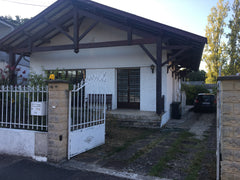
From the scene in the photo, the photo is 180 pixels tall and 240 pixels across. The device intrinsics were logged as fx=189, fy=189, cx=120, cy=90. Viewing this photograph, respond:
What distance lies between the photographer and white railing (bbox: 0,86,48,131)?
4371mm

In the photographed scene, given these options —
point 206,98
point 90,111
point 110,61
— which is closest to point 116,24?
point 110,61

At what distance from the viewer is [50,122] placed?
13.3ft

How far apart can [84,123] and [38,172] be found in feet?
4.68

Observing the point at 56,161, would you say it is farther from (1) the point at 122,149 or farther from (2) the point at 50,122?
(1) the point at 122,149

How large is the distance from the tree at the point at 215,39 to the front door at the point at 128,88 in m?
11.2

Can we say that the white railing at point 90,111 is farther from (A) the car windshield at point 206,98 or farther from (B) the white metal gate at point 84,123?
(A) the car windshield at point 206,98

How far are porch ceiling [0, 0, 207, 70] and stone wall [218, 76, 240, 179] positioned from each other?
440cm

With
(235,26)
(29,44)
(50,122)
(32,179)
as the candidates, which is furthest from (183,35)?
(235,26)

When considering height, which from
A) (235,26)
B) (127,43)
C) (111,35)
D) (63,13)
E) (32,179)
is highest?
(235,26)

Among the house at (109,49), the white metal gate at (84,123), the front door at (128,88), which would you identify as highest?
the house at (109,49)

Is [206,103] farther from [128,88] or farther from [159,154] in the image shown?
[159,154]

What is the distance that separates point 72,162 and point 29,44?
322 inches

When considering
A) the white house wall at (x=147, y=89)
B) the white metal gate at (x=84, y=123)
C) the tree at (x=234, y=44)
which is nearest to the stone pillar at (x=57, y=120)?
the white metal gate at (x=84, y=123)

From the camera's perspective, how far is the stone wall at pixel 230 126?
2.92 meters
